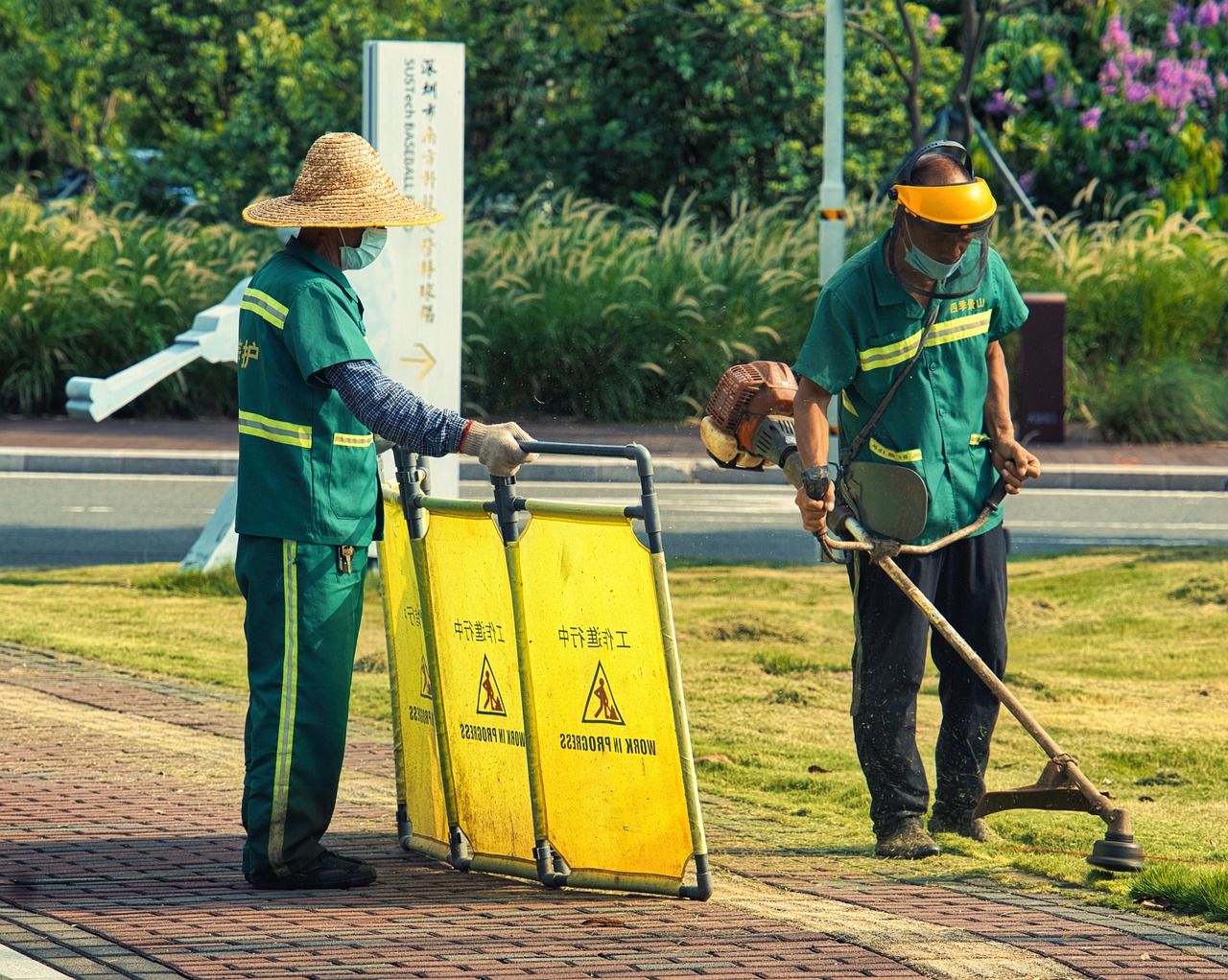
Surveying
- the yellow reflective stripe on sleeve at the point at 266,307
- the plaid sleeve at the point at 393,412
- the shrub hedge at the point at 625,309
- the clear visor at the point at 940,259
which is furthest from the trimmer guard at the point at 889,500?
the shrub hedge at the point at 625,309

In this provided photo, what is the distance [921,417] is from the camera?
4.95m

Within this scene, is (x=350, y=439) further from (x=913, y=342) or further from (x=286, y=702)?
(x=913, y=342)

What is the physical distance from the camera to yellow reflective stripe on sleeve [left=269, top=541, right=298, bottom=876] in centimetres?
443

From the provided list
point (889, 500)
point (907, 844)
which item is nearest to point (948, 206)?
point (889, 500)

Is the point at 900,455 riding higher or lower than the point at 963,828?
higher

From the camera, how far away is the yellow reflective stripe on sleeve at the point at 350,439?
177 inches

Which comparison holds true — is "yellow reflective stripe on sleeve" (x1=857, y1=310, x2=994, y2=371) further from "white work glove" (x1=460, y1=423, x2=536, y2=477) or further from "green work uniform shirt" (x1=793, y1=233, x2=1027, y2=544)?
"white work glove" (x1=460, y1=423, x2=536, y2=477)

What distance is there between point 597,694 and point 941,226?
1574mm

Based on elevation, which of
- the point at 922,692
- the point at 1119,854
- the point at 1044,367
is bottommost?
A: the point at 922,692

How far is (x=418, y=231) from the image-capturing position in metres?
9.75

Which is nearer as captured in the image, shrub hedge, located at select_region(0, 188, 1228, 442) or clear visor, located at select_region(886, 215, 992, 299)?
clear visor, located at select_region(886, 215, 992, 299)

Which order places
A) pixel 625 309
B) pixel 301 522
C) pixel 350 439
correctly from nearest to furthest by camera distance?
pixel 301 522, pixel 350 439, pixel 625 309

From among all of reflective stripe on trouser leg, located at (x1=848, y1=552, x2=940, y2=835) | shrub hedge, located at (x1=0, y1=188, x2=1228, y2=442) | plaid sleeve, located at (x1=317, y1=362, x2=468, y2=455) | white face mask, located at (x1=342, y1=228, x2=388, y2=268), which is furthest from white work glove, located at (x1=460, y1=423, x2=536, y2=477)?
shrub hedge, located at (x1=0, y1=188, x2=1228, y2=442)

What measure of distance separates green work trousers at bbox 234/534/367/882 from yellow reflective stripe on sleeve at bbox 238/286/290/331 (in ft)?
1.79
